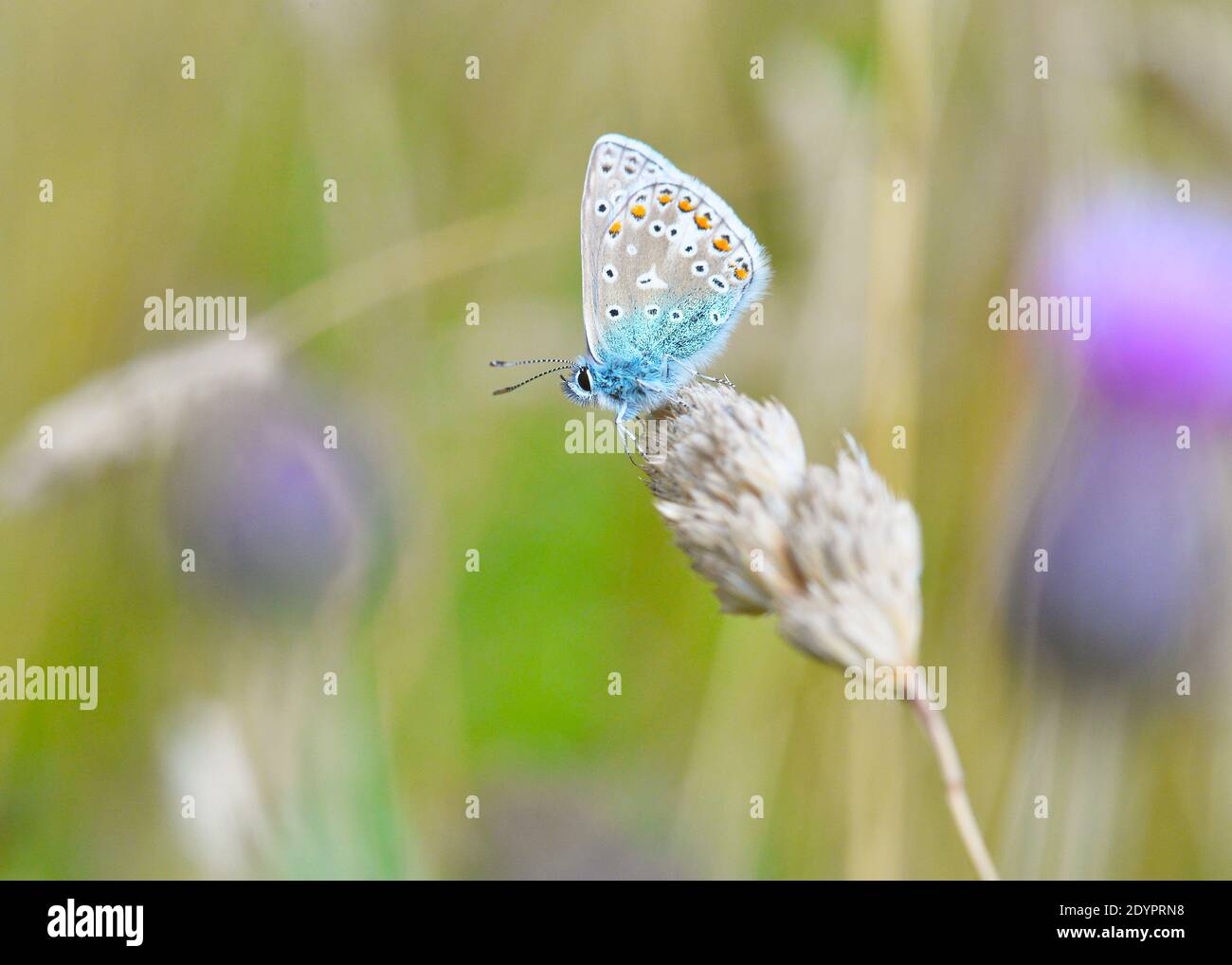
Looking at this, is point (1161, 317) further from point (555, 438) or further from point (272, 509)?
point (272, 509)

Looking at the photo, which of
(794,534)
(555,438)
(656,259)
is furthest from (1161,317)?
(555,438)

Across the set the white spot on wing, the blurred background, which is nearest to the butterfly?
the white spot on wing

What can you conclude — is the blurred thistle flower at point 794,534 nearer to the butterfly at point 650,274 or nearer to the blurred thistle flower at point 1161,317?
the butterfly at point 650,274

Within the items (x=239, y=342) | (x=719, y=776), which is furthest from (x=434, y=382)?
(x=719, y=776)

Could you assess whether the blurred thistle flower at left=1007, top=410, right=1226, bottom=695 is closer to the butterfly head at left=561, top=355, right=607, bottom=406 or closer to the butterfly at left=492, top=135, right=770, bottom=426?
the butterfly at left=492, top=135, right=770, bottom=426

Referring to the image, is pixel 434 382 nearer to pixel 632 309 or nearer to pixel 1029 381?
pixel 632 309

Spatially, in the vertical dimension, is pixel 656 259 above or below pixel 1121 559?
above

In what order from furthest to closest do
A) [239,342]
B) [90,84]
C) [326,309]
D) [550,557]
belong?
[90,84] < [550,557] < [326,309] < [239,342]
